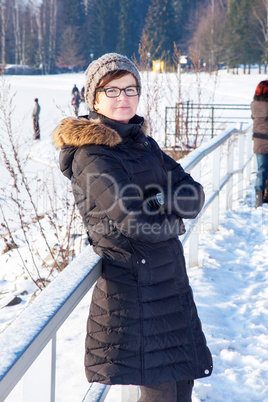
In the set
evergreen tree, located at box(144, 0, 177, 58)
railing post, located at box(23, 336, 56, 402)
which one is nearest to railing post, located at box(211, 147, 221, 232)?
railing post, located at box(23, 336, 56, 402)

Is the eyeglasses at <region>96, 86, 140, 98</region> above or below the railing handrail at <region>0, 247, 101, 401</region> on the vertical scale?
above

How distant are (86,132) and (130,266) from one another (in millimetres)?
471

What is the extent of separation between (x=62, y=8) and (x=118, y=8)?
853 cm

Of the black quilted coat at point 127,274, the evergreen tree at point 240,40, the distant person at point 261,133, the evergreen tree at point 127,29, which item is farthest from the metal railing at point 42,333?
the evergreen tree at point 127,29

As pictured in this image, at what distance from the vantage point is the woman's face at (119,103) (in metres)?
1.87

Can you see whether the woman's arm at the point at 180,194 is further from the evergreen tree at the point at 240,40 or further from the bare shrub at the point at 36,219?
the evergreen tree at the point at 240,40

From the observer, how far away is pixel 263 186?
20.0 feet

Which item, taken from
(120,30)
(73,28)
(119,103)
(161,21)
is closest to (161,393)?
(119,103)

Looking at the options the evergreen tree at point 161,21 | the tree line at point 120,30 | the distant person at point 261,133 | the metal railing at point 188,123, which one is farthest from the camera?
the evergreen tree at point 161,21

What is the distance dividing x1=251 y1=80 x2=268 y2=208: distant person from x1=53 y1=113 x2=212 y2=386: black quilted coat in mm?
4359

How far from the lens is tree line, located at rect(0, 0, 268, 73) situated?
179 feet

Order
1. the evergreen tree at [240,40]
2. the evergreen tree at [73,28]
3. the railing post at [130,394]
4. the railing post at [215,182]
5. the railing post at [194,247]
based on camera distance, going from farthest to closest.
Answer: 1. the evergreen tree at [73,28]
2. the evergreen tree at [240,40]
3. the railing post at [215,182]
4. the railing post at [194,247]
5. the railing post at [130,394]

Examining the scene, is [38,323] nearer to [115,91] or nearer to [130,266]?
[130,266]

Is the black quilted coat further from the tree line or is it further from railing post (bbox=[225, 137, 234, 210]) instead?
the tree line
